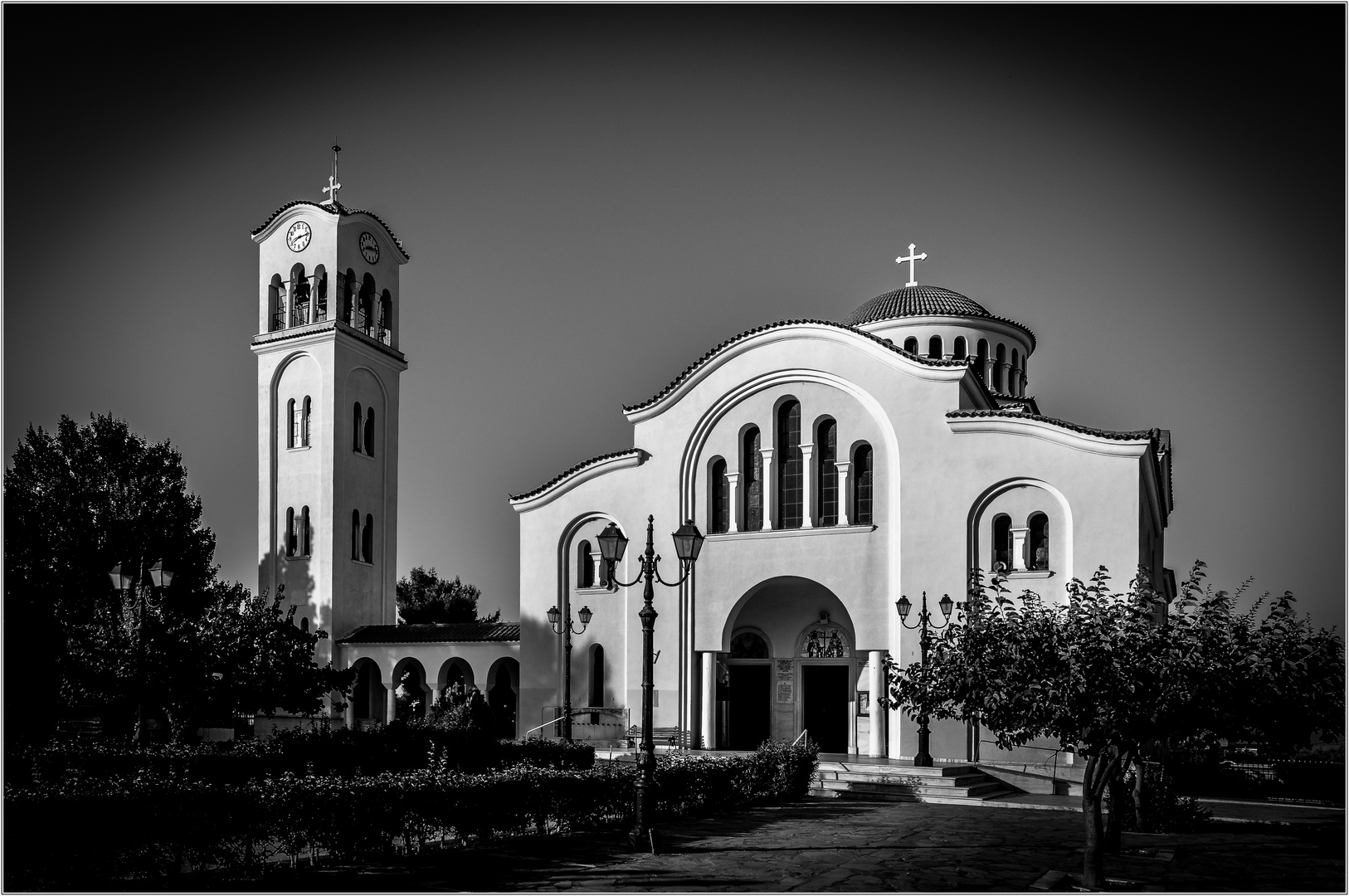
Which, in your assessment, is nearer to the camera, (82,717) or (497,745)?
(497,745)

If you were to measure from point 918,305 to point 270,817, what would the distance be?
27405mm

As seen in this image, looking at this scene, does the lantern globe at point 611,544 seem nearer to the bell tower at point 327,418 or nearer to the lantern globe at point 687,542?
the lantern globe at point 687,542

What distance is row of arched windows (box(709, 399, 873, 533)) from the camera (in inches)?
1160

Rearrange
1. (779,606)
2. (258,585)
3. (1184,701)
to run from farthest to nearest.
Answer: (258,585)
(779,606)
(1184,701)

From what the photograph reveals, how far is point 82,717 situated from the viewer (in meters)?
41.8

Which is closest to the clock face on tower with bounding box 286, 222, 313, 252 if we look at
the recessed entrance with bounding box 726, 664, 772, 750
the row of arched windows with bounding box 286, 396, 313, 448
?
the row of arched windows with bounding box 286, 396, 313, 448

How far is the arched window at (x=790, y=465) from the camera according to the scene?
1184 inches

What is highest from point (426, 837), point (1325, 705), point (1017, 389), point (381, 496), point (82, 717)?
point (1017, 389)

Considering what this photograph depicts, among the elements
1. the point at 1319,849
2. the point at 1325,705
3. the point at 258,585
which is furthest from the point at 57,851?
the point at 258,585

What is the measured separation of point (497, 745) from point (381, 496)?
1778cm

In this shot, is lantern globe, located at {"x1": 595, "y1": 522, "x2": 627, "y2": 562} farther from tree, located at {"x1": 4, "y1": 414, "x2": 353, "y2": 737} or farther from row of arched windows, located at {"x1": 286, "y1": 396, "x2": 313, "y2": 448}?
row of arched windows, located at {"x1": 286, "y1": 396, "x2": 313, "y2": 448}

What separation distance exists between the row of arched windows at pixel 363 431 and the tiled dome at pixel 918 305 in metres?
14.6

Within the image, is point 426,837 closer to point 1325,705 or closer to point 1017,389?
point 1325,705

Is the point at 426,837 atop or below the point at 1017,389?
below
